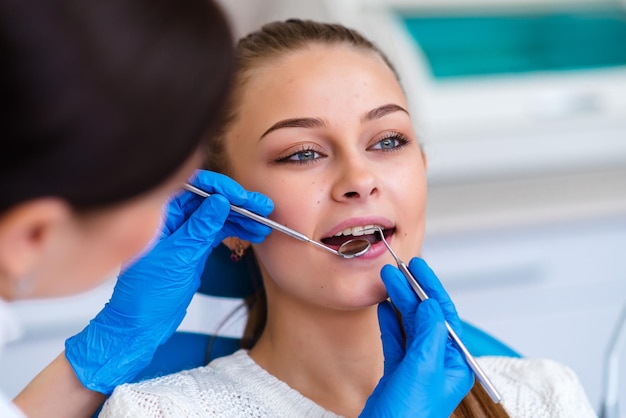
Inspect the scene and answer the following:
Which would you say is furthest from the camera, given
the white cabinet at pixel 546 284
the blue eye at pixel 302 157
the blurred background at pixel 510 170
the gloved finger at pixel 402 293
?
the white cabinet at pixel 546 284

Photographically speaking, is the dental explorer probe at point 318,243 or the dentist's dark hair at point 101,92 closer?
the dentist's dark hair at point 101,92

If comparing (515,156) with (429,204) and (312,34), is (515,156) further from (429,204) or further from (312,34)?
(312,34)

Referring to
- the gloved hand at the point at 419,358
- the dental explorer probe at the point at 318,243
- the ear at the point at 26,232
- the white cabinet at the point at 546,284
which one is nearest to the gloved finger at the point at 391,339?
the gloved hand at the point at 419,358

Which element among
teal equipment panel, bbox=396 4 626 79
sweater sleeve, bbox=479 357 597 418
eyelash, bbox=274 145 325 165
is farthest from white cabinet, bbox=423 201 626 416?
eyelash, bbox=274 145 325 165

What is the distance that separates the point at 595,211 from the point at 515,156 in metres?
0.34

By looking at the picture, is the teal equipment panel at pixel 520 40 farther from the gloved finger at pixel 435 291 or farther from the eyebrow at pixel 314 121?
the gloved finger at pixel 435 291

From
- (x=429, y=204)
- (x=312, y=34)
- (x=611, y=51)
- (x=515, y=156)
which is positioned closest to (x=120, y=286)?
(x=312, y=34)

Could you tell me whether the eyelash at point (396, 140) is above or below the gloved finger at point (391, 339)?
above

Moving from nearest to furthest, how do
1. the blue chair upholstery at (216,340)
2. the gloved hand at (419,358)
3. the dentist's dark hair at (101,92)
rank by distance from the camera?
the dentist's dark hair at (101,92) < the gloved hand at (419,358) < the blue chair upholstery at (216,340)

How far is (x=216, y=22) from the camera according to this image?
698 millimetres

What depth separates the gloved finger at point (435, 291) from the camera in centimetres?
111

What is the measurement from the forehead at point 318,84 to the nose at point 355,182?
0.09 meters

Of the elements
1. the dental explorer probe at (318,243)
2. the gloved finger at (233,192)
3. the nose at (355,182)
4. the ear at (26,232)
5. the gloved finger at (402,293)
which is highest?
the nose at (355,182)

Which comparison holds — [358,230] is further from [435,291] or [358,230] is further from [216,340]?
[216,340]
